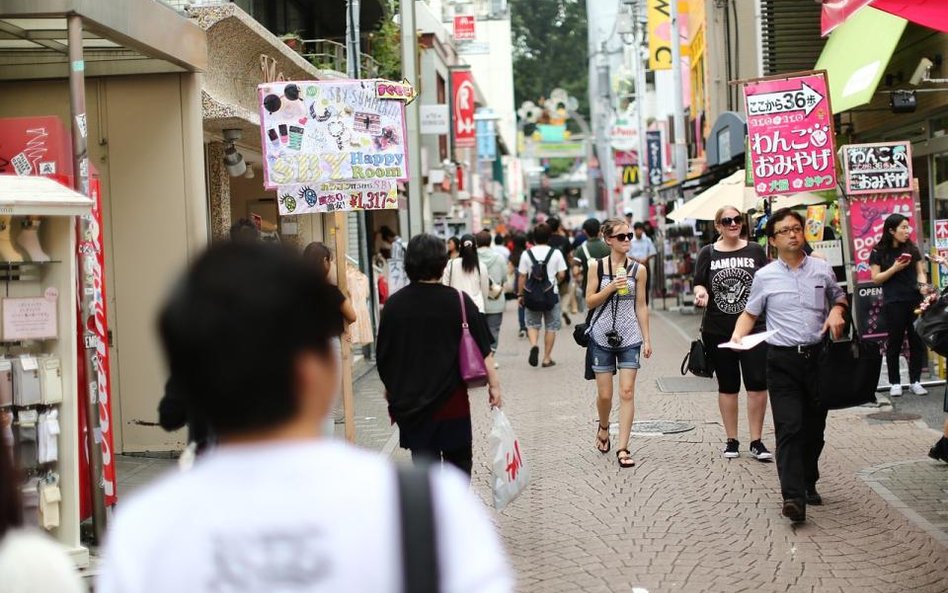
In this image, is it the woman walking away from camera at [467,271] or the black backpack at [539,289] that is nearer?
the woman walking away from camera at [467,271]

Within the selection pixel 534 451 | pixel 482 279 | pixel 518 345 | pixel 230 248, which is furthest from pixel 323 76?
pixel 230 248

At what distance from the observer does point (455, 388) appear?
6.85 meters

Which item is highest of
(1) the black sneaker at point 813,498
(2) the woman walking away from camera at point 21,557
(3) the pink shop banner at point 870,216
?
(3) the pink shop banner at point 870,216

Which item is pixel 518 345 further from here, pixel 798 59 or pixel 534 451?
pixel 534 451

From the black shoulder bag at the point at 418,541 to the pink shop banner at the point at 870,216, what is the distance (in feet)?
37.4

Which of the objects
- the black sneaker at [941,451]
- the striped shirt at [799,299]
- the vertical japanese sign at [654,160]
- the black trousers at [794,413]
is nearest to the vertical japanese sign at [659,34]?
the vertical japanese sign at [654,160]

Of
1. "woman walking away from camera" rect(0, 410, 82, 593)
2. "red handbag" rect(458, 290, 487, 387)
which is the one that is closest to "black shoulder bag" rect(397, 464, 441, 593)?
"woman walking away from camera" rect(0, 410, 82, 593)

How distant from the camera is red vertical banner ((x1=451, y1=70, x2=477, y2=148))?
134 ft

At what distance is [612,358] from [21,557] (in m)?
8.00

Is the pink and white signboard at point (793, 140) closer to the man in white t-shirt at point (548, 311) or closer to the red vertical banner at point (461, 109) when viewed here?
the man in white t-shirt at point (548, 311)

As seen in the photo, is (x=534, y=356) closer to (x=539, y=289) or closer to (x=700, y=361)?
(x=539, y=289)

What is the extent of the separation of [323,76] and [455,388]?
40.9ft

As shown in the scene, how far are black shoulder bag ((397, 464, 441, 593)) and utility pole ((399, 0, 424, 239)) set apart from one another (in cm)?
1918

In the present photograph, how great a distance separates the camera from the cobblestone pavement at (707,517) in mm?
6789
